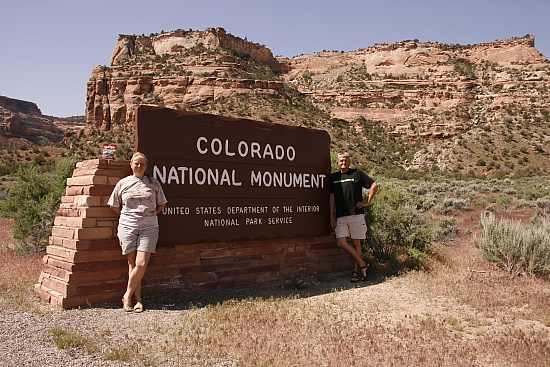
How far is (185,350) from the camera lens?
3.66m

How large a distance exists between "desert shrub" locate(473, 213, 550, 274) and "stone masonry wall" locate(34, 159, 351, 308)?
401cm

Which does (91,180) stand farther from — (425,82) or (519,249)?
(425,82)

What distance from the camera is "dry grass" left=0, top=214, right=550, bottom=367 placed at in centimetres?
356

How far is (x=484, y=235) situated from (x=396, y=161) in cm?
3973

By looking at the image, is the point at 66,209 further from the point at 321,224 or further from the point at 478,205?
the point at 478,205

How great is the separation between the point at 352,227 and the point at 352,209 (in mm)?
309

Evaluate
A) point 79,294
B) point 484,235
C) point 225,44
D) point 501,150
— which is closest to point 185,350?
point 79,294

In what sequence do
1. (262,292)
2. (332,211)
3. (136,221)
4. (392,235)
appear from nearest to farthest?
(136,221) → (262,292) → (332,211) → (392,235)

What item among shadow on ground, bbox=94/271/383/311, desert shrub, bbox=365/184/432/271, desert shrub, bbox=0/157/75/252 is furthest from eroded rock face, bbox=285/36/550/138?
desert shrub, bbox=0/157/75/252

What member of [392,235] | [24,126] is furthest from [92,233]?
[24,126]

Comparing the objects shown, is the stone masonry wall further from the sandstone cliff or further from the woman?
the sandstone cliff

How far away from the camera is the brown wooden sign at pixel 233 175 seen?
537 centimetres

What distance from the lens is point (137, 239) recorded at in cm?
488

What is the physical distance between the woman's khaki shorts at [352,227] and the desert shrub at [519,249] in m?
2.26
